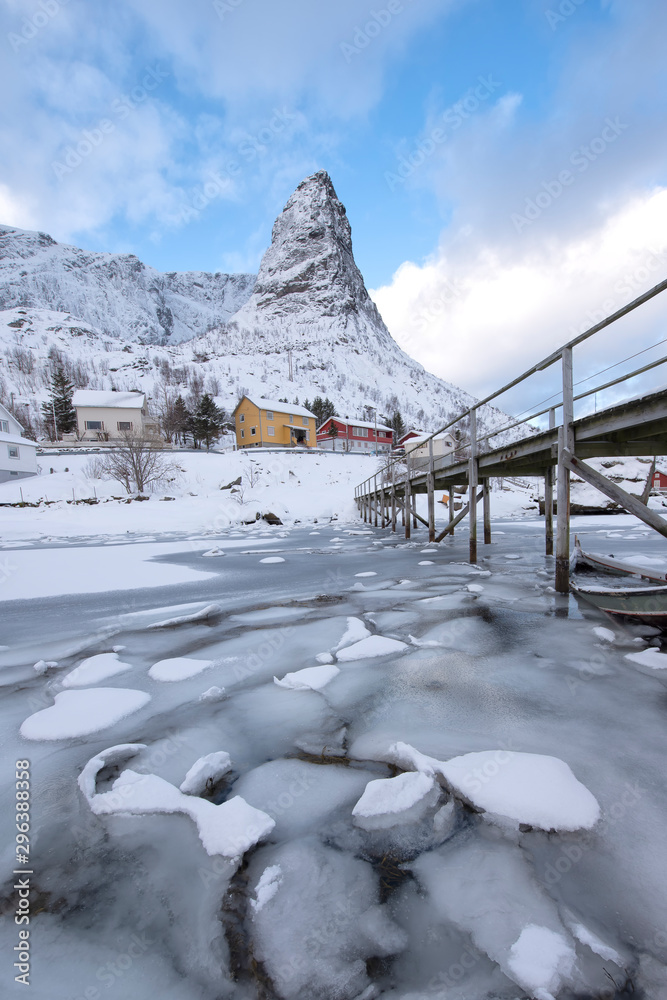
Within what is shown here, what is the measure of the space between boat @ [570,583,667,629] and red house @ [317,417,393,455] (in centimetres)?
5298

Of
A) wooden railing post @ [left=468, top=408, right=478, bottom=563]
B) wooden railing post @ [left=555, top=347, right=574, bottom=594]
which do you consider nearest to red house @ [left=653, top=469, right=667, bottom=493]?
wooden railing post @ [left=468, top=408, right=478, bottom=563]

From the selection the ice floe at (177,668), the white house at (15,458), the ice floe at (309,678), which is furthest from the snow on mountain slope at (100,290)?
the ice floe at (309,678)

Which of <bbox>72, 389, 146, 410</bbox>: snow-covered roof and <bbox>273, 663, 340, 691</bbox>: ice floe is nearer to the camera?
<bbox>273, 663, 340, 691</bbox>: ice floe

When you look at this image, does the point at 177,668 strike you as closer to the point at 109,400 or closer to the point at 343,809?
the point at 343,809

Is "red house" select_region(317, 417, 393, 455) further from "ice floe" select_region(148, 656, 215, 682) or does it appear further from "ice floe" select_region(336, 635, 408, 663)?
"ice floe" select_region(148, 656, 215, 682)

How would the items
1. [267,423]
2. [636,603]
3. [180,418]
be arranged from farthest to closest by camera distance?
[180,418] → [267,423] → [636,603]

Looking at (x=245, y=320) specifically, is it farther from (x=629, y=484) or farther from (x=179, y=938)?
(x=179, y=938)

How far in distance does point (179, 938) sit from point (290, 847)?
0.40 metres

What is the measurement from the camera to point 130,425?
45.0m

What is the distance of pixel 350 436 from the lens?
6059cm

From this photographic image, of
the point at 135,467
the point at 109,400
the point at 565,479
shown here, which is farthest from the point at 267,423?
the point at 565,479

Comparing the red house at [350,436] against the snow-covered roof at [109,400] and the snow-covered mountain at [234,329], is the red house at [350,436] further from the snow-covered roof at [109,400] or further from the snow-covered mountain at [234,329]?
the snow-covered roof at [109,400]

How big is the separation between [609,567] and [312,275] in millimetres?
157766

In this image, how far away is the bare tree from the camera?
28.0 meters
